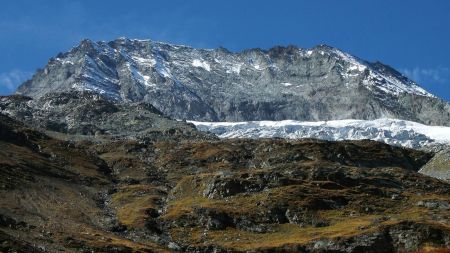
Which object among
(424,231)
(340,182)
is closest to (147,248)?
A: (424,231)

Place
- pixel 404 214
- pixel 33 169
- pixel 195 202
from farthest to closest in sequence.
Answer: pixel 33 169
pixel 195 202
pixel 404 214

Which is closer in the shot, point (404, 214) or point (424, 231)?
point (424, 231)

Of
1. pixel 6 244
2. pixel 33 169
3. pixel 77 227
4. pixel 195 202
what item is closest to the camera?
pixel 6 244

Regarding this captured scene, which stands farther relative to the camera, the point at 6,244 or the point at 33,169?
the point at 33,169

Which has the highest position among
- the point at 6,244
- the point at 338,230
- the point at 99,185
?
the point at 99,185

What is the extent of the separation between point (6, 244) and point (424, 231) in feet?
224

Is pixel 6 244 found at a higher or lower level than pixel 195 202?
lower

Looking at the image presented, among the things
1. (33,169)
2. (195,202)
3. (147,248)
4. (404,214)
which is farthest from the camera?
(33,169)

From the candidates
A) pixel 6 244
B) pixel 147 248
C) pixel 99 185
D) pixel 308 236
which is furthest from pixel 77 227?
pixel 99 185

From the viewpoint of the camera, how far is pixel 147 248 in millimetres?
112750

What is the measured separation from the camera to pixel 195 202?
151500 millimetres

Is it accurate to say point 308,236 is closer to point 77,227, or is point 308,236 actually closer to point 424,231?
point 424,231

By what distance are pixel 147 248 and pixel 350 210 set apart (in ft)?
161

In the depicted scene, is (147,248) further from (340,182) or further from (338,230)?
(340,182)
